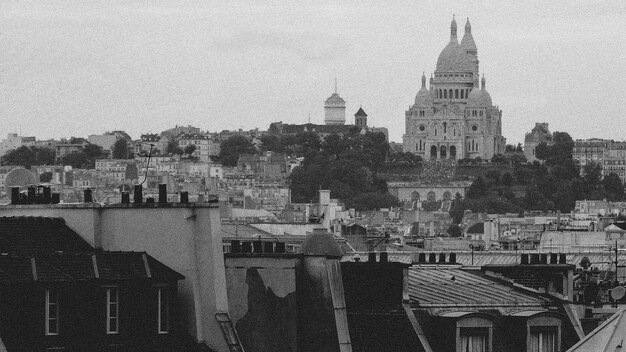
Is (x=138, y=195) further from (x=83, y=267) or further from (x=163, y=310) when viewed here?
(x=83, y=267)

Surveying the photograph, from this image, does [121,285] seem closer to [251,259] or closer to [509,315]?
[251,259]

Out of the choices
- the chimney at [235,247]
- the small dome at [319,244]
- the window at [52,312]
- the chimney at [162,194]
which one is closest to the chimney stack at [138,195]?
the chimney at [162,194]

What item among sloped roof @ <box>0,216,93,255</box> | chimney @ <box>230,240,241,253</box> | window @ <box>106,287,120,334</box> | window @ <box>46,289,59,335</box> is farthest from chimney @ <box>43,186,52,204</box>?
window @ <box>46,289,59,335</box>

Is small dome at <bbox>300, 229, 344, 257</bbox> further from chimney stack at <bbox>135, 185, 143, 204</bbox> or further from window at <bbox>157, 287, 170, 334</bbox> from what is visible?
window at <bbox>157, 287, 170, 334</bbox>

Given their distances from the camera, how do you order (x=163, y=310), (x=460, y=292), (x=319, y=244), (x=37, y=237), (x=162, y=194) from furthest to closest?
(x=460, y=292) → (x=319, y=244) → (x=162, y=194) → (x=37, y=237) → (x=163, y=310)

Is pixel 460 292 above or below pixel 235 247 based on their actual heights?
below

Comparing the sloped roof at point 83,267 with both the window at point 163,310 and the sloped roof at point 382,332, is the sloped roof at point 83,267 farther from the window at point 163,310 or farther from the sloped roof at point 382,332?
the sloped roof at point 382,332

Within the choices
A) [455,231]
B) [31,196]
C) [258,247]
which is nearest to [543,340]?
[258,247]
